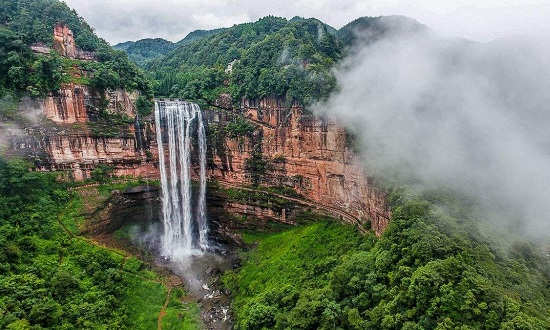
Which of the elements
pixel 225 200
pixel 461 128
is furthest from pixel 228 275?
pixel 461 128

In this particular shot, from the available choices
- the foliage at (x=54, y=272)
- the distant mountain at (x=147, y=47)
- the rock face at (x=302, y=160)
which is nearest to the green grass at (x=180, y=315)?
the foliage at (x=54, y=272)

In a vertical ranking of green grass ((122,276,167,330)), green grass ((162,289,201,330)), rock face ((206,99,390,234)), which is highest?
rock face ((206,99,390,234))

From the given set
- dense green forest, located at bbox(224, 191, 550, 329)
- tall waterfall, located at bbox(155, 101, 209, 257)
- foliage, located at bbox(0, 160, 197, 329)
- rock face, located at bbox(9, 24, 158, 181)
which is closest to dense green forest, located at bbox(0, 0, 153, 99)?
rock face, located at bbox(9, 24, 158, 181)

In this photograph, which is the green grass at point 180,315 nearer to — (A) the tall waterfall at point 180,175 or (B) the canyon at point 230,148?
(A) the tall waterfall at point 180,175

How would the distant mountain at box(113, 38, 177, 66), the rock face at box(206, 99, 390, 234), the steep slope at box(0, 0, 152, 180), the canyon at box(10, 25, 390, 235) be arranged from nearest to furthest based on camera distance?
the rock face at box(206, 99, 390, 234)
the steep slope at box(0, 0, 152, 180)
the canyon at box(10, 25, 390, 235)
the distant mountain at box(113, 38, 177, 66)

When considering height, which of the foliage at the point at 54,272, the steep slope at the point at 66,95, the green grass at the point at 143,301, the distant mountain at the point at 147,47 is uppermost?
the distant mountain at the point at 147,47

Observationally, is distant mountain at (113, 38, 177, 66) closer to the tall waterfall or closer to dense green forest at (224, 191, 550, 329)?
the tall waterfall
